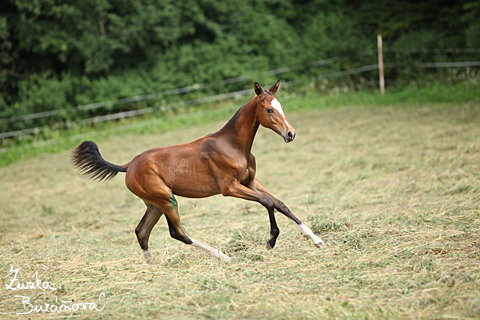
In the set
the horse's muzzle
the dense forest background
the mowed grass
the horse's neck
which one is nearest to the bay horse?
the horse's neck

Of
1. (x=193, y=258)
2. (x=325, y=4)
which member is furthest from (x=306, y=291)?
(x=325, y=4)

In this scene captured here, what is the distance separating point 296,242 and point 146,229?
141cm

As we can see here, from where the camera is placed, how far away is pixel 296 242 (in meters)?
4.47

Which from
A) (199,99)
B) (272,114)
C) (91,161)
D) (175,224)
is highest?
(272,114)

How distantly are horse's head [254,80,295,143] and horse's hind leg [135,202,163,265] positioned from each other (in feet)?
4.36

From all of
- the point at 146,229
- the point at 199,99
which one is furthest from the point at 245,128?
the point at 199,99

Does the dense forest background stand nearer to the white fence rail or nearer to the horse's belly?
the white fence rail

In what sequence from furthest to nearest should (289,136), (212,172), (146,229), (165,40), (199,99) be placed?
(165,40) < (199,99) < (146,229) < (212,172) < (289,136)

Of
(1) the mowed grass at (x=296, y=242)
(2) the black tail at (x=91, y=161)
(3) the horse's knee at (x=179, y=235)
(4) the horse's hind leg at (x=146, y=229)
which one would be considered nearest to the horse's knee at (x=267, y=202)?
(1) the mowed grass at (x=296, y=242)

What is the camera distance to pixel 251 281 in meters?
3.61

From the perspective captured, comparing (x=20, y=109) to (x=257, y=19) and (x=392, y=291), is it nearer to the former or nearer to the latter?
(x=257, y=19)

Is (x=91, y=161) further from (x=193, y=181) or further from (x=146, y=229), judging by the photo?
(x=193, y=181)

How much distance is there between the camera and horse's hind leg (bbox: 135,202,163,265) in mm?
4414

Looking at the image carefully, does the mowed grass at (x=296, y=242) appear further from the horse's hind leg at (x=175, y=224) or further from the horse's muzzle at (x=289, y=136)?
the horse's muzzle at (x=289, y=136)
